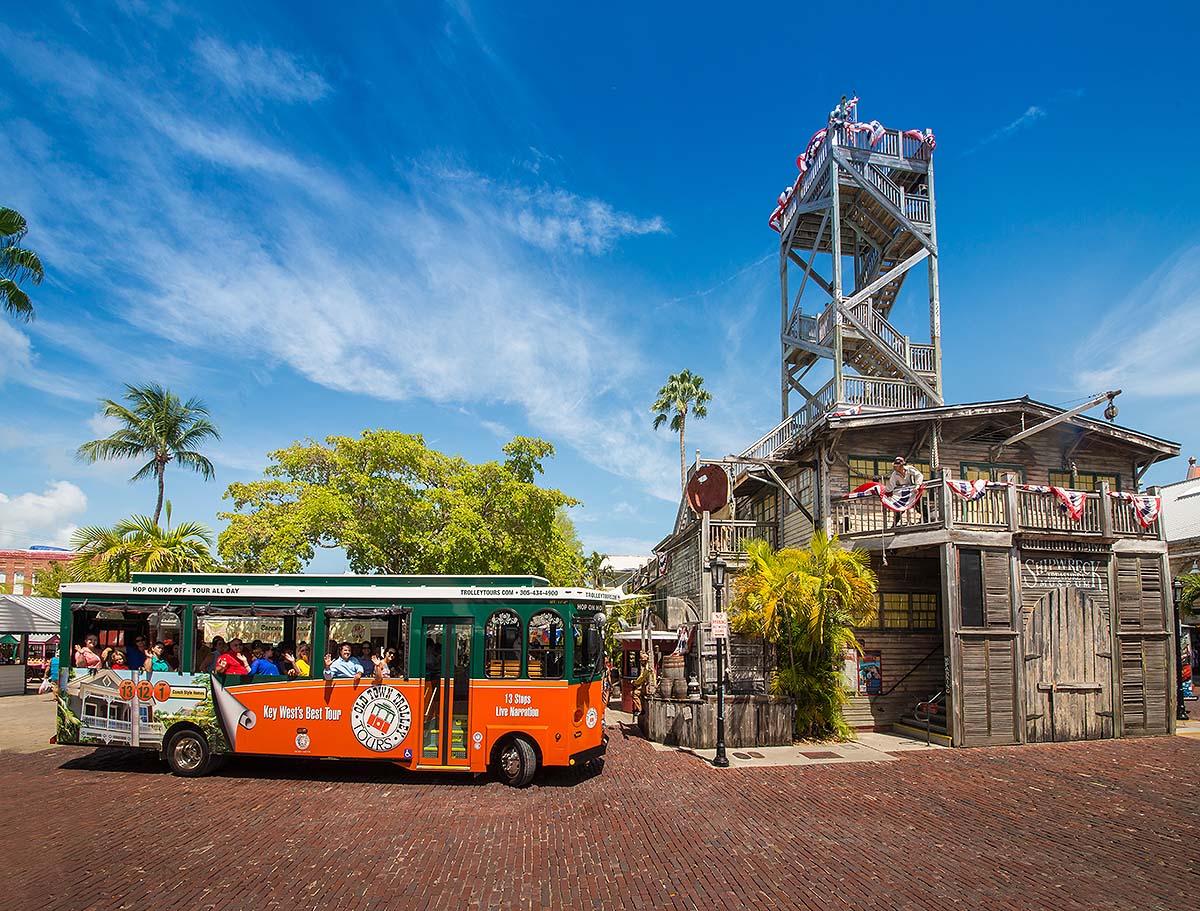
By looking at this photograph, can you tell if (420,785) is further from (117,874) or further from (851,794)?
(851,794)

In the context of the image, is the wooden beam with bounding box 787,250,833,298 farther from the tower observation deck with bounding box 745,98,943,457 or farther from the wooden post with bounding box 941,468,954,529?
the wooden post with bounding box 941,468,954,529

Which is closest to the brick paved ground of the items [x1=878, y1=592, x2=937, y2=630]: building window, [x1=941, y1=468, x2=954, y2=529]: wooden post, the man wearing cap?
[x1=941, y1=468, x2=954, y2=529]: wooden post

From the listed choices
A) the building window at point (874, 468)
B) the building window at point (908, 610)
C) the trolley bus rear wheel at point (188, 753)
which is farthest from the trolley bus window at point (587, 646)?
the building window at point (874, 468)

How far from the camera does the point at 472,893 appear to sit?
6988 millimetres

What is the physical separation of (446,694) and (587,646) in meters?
2.26

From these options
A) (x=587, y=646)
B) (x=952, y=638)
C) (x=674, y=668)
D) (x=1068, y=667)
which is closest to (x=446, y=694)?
(x=587, y=646)

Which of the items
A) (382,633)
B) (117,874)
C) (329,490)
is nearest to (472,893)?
(117,874)

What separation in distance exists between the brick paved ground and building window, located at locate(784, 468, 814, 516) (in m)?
8.82

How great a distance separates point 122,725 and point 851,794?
37.1ft

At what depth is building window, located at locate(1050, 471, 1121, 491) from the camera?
67.0ft

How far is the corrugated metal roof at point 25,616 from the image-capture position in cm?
2517

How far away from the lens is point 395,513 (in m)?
24.8

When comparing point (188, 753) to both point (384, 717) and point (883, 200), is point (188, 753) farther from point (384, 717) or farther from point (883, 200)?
point (883, 200)

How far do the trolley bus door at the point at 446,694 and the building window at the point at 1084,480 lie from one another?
16932 mm
